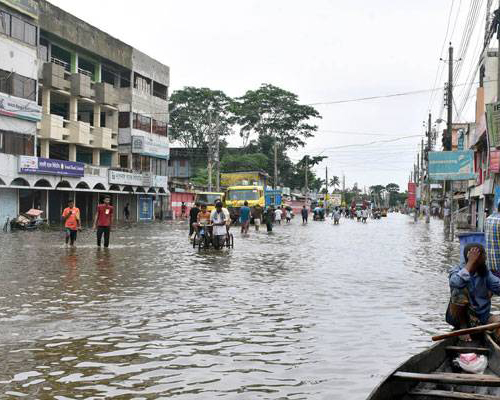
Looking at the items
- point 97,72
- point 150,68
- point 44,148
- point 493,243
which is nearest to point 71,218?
point 493,243

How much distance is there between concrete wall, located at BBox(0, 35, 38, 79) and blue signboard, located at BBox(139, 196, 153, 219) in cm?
1899

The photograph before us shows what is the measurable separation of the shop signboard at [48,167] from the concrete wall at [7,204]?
1.48m

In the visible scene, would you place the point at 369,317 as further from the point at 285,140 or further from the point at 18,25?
the point at 285,140

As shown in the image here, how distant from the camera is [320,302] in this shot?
1006 centimetres

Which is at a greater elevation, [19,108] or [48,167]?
[19,108]

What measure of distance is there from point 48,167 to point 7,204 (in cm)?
387

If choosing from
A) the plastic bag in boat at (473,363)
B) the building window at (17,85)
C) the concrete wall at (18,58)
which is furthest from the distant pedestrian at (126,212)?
the plastic bag in boat at (473,363)

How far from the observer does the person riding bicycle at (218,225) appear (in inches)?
776

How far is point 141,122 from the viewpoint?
177 feet

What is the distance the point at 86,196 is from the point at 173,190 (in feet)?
44.6

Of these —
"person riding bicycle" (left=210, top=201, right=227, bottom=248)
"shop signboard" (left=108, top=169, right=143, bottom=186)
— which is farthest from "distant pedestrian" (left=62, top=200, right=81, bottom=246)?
"shop signboard" (left=108, top=169, right=143, bottom=186)

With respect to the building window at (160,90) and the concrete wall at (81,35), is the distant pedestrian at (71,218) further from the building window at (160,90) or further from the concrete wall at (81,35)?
the building window at (160,90)

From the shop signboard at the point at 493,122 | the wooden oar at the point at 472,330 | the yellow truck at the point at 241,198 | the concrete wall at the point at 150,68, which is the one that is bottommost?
the wooden oar at the point at 472,330

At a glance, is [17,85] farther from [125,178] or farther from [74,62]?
[125,178]
